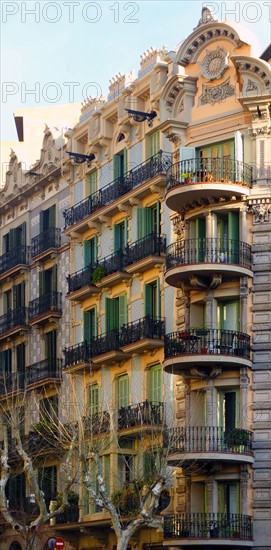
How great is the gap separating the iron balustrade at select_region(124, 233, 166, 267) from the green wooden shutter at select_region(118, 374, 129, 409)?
4653 mm

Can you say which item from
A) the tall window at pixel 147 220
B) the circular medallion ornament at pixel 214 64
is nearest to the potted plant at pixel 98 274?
the tall window at pixel 147 220

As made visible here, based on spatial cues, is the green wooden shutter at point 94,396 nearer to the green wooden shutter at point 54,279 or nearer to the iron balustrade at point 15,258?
the green wooden shutter at point 54,279

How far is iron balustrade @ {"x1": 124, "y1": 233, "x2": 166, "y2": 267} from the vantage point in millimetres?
58697

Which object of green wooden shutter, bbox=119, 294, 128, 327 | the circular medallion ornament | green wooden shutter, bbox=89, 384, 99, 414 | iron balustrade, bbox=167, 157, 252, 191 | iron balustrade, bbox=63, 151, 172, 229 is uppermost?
the circular medallion ornament

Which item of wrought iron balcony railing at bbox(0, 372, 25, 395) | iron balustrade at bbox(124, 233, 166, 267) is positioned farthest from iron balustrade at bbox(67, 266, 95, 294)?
wrought iron balcony railing at bbox(0, 372, 25, 395)

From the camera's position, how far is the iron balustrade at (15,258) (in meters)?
73.1

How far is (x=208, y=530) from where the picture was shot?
2080 inches

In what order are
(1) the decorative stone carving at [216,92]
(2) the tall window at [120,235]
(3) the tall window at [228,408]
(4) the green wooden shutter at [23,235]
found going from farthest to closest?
Answer: (4) the green wooden shutter at [23,235] < (2) the tall window at [120,235] < (1) the decorative stone carving at [216,92] < (3) the tall window at [228,408]

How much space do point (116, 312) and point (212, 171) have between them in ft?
31.8

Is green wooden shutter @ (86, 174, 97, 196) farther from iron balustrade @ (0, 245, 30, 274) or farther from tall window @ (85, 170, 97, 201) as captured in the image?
iron balustrade @ (0, 245, 30, 274)

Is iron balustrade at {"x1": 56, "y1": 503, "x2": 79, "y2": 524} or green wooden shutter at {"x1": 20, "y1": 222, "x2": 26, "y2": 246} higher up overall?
green wooden shutter at {"x1": 20, "y1": 222, "x2": 26, "y2": 246}

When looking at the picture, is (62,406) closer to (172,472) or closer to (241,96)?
(172,472)

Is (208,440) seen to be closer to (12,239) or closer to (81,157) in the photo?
(81,157)

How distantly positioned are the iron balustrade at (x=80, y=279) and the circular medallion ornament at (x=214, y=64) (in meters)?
10.9
